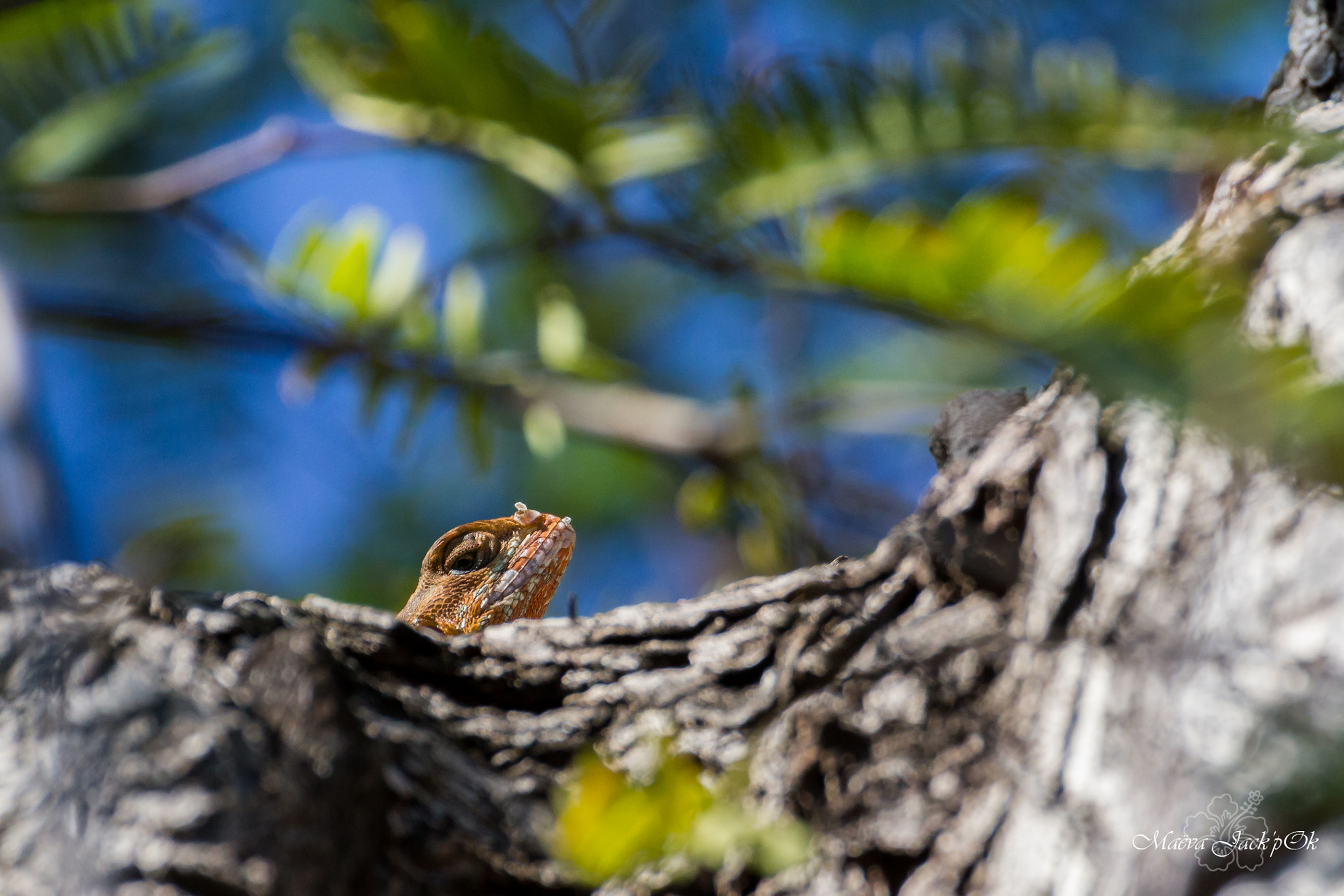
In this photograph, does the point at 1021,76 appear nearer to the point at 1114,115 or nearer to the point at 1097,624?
the point at 1114,115

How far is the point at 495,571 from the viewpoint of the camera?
4168 millimetres

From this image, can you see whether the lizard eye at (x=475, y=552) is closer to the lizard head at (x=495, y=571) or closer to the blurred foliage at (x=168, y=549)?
the lizard head at (x=495, y=571)

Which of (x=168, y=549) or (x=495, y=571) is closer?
(x=168, y=549)

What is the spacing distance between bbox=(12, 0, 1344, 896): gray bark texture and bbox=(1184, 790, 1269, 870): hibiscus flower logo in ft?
0.06

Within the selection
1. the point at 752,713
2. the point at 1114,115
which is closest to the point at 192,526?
the point at 752,713

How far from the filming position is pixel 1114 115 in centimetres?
106

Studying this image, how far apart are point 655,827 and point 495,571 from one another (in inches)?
127

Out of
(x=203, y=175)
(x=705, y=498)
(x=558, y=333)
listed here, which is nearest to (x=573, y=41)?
(x=558, y=333)

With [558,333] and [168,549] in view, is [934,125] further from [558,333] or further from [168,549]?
[558,333]

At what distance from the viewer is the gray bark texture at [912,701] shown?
1.24 m

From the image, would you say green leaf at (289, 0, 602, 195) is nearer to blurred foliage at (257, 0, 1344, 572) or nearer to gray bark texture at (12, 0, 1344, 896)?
blurred foliage at (257, 0, 1344, 572)

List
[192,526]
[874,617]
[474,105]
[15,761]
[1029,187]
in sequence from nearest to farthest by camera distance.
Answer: [192,526]
[1029,187]
[15,761]
[874,617]
[474,105]

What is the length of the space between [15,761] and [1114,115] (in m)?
1.77

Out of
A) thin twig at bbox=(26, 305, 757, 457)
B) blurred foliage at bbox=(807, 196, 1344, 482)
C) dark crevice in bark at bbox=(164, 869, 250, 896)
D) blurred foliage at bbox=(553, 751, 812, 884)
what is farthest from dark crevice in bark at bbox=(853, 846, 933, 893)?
thin twig at bbox=(26, 305, 757, 457)
